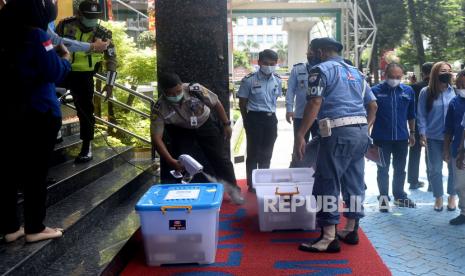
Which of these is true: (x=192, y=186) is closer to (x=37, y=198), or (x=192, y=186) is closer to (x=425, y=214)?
(x=37, y=198)

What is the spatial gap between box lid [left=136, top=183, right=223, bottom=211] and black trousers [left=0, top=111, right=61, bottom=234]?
2.38ft

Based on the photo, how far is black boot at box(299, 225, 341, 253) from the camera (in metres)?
3.84

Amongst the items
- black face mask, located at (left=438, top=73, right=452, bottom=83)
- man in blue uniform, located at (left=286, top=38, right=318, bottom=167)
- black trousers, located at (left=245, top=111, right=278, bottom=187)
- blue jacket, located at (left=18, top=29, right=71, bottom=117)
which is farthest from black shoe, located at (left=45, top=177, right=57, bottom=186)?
black face mask, located at (left=438, top=73, right=452, bottom=83)

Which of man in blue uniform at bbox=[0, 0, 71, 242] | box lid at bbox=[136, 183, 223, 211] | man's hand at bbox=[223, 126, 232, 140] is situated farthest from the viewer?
man's hand at bbox=[223, 126, 232, 140]

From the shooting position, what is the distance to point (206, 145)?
4.89 metres

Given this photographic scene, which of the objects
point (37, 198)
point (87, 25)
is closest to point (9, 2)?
point (37, 198)

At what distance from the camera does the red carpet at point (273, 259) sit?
346cm

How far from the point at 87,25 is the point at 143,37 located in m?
9.62

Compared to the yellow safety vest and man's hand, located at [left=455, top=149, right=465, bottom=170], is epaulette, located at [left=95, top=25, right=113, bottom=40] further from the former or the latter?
man's hand, located at [left=455, top=149, right=465, bottom=170]

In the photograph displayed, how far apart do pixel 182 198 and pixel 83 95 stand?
2.02 m

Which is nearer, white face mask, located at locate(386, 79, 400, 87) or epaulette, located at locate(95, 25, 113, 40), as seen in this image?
epaulette, located at locate(95, 25, 113, 40)

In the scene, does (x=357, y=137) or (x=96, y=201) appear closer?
(x=357, y=137)

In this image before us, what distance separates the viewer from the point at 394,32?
27609mm

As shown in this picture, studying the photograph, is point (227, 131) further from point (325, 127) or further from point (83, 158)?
point (83, 158)
